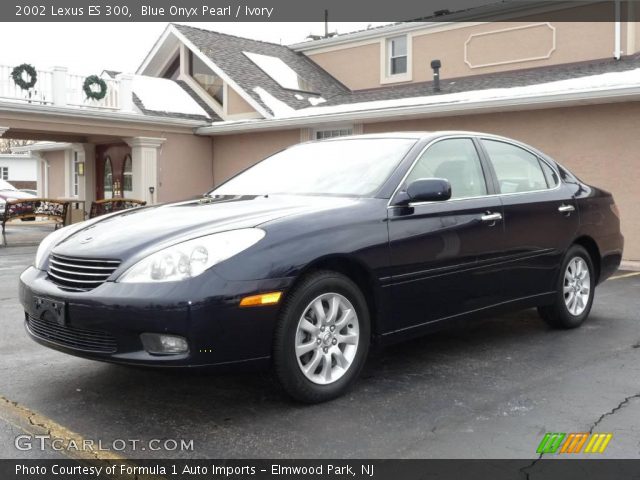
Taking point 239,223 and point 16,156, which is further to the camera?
point 16,156

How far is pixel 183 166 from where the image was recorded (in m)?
18.2

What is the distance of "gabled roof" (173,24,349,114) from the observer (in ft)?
59.6

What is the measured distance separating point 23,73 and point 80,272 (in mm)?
13033

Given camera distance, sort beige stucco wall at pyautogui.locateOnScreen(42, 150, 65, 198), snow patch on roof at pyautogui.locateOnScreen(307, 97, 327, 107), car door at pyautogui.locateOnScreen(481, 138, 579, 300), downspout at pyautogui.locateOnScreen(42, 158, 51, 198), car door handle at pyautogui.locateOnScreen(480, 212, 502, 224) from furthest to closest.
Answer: downspout at pyautogui.locateOnScreen(42, 158, 51, 198) < beige stucco wall at pyautogui.locateOnScreen(42, 150, 65, 198) < snow patch on roof at pyautogui.locateOnScreen(307, 97, 327, 107) < car door at pyautogui.locateOnScreen(481, 138, 579, 300) < car door handle at pyautogui.locateOnScreen(480, 212, 502, 224)

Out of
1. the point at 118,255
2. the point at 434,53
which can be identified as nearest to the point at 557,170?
the point at 118,255

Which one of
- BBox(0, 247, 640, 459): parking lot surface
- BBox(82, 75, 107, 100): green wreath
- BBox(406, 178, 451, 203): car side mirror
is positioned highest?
BBox(82, 75, 107, 100): green wreath

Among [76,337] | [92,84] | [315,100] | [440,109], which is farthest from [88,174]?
[76,337]

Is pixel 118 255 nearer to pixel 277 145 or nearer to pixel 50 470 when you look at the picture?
pixel 50 470

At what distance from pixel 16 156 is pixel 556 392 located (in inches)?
2190

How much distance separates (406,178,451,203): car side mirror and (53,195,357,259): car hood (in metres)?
0.40

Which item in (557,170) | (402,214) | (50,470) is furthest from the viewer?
(557,170)

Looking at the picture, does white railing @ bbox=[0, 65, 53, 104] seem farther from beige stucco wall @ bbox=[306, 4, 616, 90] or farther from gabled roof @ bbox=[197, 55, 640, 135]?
beige stucco wall @ bbox=[306, 4, 616, 90]

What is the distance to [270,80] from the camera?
1909 centimetres

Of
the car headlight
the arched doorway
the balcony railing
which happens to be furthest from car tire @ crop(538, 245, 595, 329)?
the arched doorway
